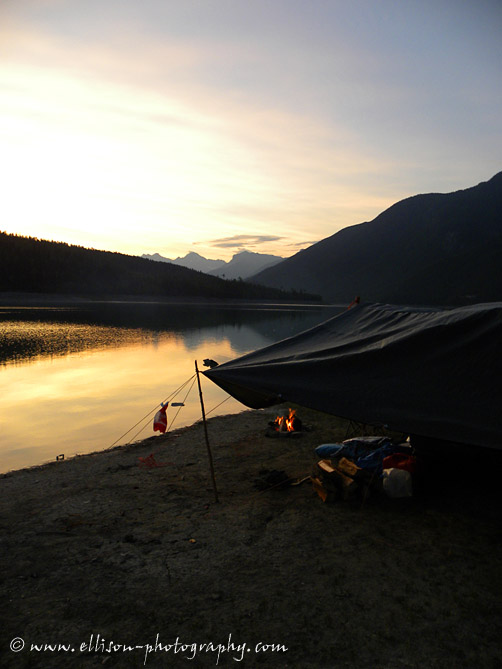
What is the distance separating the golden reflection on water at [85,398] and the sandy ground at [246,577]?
4770 millimetres

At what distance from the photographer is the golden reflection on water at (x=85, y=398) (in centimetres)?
1327

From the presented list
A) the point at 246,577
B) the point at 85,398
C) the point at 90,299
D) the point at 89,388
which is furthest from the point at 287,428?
the point at 90,299

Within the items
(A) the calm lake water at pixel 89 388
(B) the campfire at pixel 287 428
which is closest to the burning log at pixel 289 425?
(B) the campfire at pixel 287 428

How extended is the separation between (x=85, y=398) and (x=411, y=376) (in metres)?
17.0

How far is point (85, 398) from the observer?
768 inches

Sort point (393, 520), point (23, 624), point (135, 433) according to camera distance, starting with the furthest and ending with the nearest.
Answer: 1. point (135, 433)
2. point (393, 520)
3. point (23, 624)

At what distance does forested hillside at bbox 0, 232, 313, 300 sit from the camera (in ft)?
365

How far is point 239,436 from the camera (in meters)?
12.5

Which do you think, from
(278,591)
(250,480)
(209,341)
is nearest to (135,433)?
(250,480)

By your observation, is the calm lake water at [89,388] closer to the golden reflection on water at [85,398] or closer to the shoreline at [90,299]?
the golden reflection on water at [85,398]

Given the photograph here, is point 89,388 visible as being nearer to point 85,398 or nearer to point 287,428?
point 85,398

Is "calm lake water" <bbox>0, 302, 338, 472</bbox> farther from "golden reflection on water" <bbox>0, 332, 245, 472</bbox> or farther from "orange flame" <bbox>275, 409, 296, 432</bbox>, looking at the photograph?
"orange flame" <bbox>275, 409, 296, 432</bbox>

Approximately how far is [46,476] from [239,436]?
5.28 meters

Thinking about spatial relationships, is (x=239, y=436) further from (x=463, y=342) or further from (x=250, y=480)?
(x=463, y=342)
